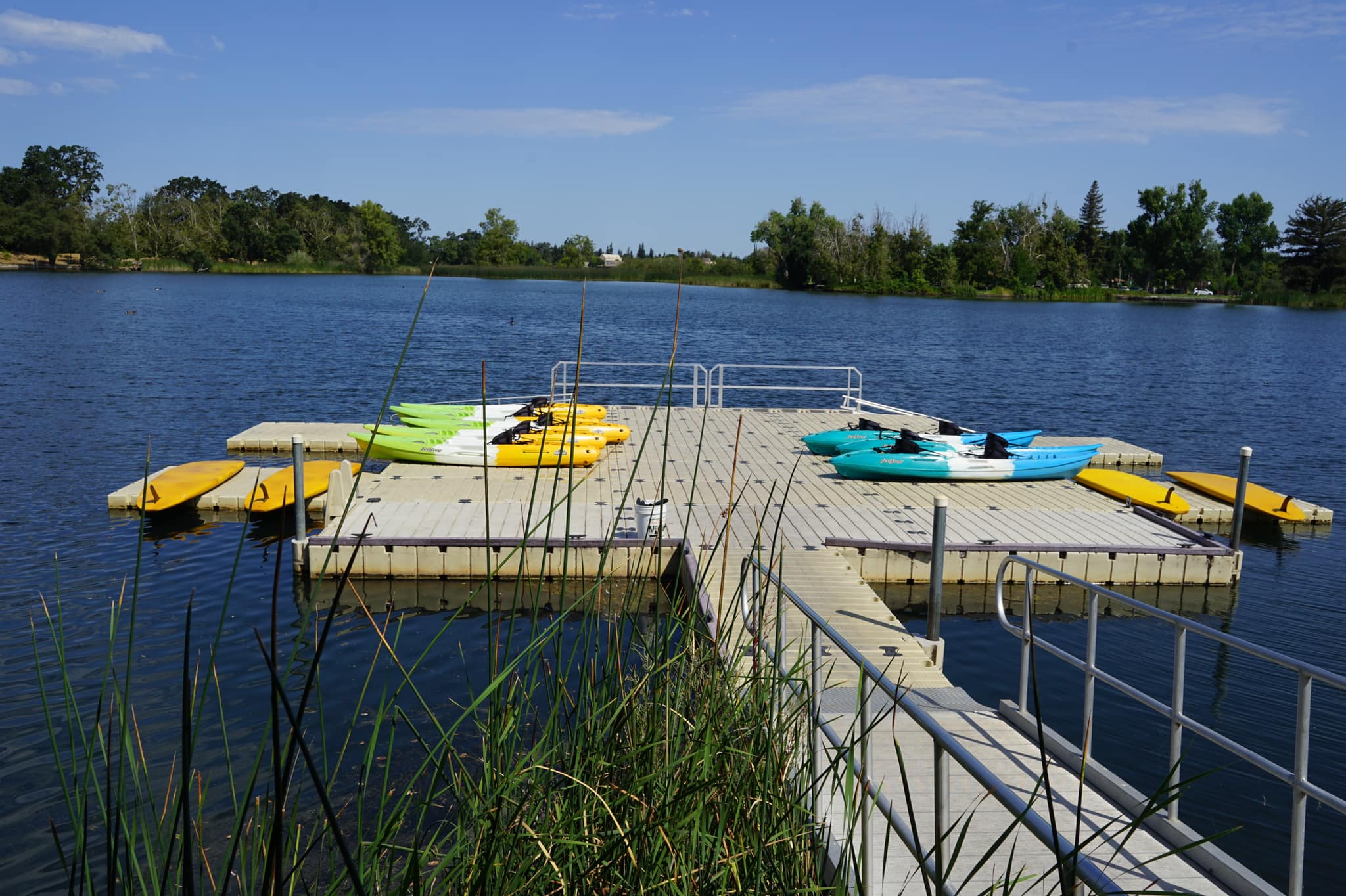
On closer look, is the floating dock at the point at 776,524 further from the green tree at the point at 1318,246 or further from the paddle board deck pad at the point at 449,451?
the green tree at the point at 1318,246

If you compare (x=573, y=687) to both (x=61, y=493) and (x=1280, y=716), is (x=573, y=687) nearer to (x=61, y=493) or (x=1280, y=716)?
(x=1280, y=716)

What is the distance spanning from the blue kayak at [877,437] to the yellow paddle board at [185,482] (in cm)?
782

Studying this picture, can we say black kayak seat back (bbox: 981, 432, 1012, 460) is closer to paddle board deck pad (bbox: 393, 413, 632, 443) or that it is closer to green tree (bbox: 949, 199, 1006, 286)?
paddle board deck pad (bbox: 393, 413, 632, 443)

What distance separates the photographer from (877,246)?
305ft

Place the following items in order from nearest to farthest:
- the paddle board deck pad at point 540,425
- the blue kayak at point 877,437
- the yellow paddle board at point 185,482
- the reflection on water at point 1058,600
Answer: the reflection on water at point 1058,600 → the yellow paddle board at point 185,482 → the blue kayak at point 877,437 → the paddle board deck pad at point 540,425

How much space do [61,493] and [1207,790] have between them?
44.2ft

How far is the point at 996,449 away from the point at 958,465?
647 millimetres

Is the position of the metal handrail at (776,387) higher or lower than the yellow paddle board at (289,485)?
higher

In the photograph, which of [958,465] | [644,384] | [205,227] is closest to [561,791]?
[958,465]

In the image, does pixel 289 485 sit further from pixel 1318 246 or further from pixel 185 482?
pixel 1318 246

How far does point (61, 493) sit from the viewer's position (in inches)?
520

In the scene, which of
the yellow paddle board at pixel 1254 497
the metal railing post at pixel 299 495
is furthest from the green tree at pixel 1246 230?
the metal railing post at pixel 299 495

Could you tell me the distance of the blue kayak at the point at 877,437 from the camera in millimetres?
13336

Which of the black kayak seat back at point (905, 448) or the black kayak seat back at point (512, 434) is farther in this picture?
the black kayak seat back at point (512, 434)
